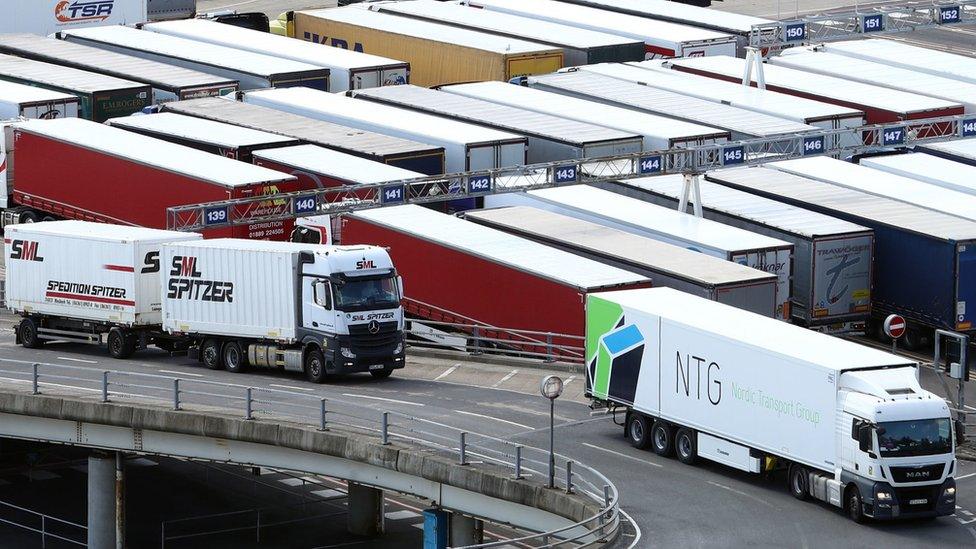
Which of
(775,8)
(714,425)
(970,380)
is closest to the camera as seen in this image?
(714,425)

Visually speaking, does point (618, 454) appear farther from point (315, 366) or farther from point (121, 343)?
point (121, 343)

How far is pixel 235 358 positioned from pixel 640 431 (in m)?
13.3

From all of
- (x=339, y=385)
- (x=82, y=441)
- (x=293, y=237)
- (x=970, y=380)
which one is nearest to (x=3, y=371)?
(x=82, y=441)

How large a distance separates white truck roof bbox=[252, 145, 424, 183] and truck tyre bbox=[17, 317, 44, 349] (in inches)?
508

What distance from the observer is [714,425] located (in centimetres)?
4431

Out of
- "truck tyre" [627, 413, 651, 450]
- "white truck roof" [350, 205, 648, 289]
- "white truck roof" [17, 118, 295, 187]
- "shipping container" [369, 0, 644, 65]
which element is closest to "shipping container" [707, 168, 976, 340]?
"white truck roof" [350, 205, 648, 289]

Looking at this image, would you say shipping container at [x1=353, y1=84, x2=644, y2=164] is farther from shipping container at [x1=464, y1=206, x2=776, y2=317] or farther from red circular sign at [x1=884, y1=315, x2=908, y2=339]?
red circular sign at [x1=884, y1=315, x2=908, y2=339]

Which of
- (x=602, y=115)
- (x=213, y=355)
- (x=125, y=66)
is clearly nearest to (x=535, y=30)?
(x=602, y=115)

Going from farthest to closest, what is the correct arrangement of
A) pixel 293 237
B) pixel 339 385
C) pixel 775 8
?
pixel 775 8 → pixel 293 237 → pixel 339 385

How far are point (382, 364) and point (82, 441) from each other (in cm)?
819

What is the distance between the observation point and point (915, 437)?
4097 centimetres

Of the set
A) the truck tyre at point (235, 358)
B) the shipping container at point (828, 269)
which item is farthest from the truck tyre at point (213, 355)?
the shipping container at point (828, 269)

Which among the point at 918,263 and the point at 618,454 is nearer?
the point at 618,454

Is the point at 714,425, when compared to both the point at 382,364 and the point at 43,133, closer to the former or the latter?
the point at 382,364
